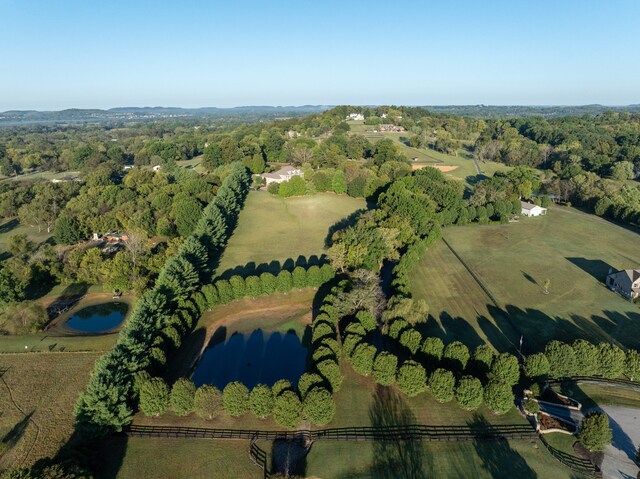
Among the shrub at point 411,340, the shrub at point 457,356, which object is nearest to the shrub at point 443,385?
the shrub at point 457,356

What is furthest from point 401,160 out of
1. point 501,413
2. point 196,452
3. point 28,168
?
point 28,168

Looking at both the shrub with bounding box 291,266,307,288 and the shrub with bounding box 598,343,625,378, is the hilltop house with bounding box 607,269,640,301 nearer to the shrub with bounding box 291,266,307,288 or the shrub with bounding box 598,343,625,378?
the shrub with bounding box 598,343,625,378

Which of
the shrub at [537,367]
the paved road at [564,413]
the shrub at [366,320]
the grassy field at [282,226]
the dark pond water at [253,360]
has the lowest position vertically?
the paved road at [564,413]

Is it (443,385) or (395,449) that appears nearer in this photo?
(395,449)

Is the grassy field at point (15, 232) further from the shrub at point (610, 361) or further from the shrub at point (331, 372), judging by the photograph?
the shrub at point (610, 361)

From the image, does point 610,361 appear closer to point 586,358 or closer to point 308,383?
point 586,358

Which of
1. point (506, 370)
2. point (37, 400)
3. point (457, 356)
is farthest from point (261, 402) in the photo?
point (506, 370)

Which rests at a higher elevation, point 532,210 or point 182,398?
point 532,210

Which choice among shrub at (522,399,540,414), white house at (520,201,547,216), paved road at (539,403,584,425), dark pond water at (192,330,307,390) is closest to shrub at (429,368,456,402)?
shrub at (522,399,540,414)
